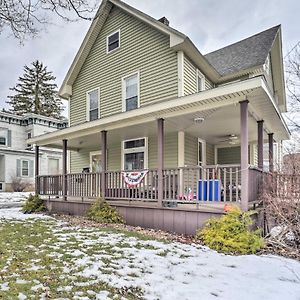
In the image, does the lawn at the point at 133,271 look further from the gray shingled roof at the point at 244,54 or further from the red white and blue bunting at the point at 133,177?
the gray shingled roof at the point at 244,54

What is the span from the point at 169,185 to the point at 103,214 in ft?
8.13

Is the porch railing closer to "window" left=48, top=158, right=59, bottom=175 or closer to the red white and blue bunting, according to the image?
the red white and blue bunting

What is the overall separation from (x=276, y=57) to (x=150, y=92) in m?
7.94

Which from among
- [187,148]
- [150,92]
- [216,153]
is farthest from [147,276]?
[216,153]

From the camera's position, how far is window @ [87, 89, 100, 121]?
511 inches

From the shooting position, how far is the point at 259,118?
805 cm

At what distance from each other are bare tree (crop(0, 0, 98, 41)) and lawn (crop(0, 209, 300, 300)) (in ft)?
15.8

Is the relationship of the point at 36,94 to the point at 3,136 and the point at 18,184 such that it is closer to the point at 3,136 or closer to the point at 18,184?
the point at 3,136

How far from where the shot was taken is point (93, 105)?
1320 centimetres

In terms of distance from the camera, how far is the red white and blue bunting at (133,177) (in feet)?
27.5

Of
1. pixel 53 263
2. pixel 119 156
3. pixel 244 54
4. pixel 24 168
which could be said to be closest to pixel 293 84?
pixel 244 54

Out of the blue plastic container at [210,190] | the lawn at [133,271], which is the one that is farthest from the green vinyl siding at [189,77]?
the lawn at [133,271]

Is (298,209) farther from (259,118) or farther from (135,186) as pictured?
(135,186)

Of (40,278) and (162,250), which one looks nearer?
(40,278)
